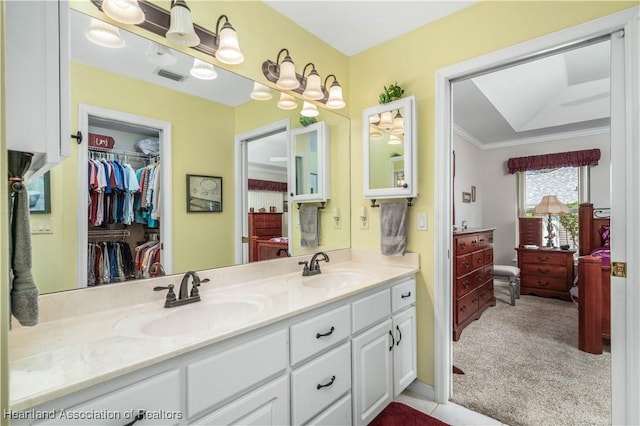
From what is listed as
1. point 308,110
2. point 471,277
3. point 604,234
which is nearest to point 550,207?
point 604,234

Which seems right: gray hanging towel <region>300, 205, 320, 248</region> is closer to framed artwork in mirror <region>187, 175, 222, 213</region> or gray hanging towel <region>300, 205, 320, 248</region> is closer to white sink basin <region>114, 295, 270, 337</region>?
framed artwork in mirror <region>187, 175, 222, 213</region>

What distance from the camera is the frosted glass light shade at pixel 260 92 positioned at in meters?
1.79

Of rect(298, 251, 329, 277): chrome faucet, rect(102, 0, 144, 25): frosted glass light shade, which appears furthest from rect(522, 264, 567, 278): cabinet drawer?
rect(102, 0, 144, 25): frosted glass light shade

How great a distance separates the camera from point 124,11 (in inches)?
49.0

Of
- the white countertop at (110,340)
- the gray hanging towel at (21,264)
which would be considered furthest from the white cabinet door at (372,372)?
the gray hanging towel at (21,264)

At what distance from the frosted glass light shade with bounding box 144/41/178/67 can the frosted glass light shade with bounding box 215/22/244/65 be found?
9.1 inches

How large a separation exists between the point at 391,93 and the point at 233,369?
1.89 meters

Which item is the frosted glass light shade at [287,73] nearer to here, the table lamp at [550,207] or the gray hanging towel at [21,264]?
the gray hanging towel at [21,264]

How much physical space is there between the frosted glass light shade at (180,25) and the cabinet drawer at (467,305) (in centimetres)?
294

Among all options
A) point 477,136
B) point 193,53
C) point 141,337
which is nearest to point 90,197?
point 141,337

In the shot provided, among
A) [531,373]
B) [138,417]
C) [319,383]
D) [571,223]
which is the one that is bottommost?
[531,373]

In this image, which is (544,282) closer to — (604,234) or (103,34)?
(604,234)

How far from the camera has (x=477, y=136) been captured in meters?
4.66

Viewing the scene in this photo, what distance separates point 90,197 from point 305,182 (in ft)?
4.24
